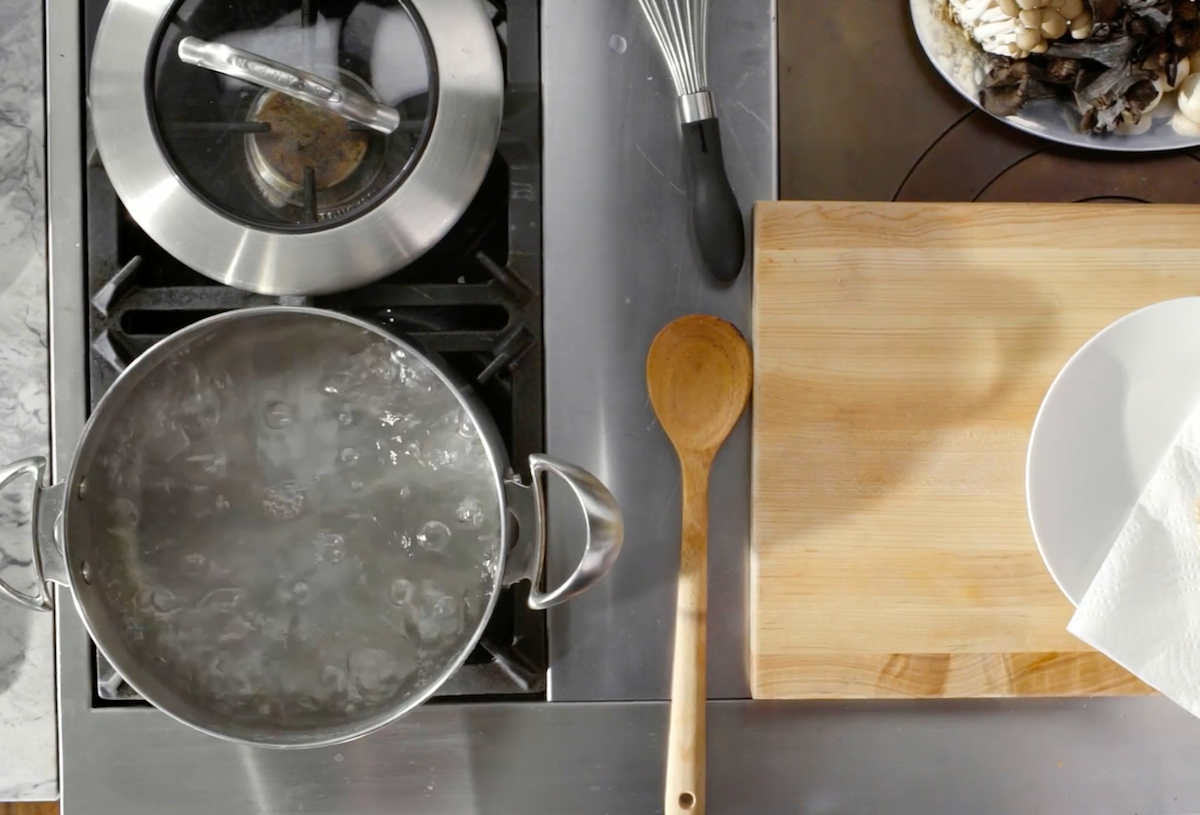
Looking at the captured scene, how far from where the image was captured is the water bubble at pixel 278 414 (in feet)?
1.78

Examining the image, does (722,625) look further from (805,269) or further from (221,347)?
(221,347)

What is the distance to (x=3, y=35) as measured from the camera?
62 cm

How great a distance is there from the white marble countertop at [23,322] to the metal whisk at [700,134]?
411 mm

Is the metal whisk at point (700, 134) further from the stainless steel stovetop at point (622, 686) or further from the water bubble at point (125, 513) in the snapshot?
the water bubble at point (125, 513)

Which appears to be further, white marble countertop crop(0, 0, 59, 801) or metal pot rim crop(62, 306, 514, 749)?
white marble countertop crop(0, 0, 59, 801)

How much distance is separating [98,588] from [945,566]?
20.0 inches

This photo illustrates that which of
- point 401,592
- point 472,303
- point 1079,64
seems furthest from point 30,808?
point 1079,64

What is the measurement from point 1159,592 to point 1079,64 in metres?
0.34

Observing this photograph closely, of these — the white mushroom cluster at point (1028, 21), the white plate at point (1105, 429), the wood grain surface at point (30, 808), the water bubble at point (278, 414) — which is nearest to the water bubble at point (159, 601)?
the water bubble at point (278, 414)

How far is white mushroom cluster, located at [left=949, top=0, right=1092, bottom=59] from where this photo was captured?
570mm

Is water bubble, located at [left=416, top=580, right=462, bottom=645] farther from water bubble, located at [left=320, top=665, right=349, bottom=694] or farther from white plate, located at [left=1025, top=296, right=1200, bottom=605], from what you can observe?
white plate, located at [left=1025, top=296, right=1200, bottom=605]

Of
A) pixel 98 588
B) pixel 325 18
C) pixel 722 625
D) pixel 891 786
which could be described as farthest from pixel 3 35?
pixel 891 786

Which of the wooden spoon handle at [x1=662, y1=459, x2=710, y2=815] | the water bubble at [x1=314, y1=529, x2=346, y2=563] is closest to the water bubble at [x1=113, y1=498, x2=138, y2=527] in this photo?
the water bubble at [x1=314, y1=529, x2=346, y2=563]

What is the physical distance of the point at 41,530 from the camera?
0.51 meters
